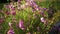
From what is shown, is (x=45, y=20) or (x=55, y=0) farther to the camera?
(x=55, y=0)

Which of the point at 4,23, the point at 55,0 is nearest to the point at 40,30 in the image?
the point at 4,23

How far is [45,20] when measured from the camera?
3594mm

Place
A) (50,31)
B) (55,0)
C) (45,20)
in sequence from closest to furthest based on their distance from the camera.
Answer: (45,20)
(50,31)
(55,0)

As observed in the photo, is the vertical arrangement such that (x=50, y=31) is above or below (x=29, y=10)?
below

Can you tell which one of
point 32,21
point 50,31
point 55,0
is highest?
point 32,21

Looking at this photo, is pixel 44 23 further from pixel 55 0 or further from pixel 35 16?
pixel 55 0

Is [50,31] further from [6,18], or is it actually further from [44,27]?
[6,18]

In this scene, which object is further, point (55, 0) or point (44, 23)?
point (55, 0)

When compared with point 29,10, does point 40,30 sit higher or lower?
lower

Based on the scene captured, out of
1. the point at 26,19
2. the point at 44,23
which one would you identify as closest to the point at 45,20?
the point at 44,23

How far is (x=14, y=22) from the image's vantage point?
3650 mm

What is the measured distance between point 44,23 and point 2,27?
85 cm

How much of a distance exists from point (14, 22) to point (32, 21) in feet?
1.05

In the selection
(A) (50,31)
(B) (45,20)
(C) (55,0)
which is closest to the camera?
(B) (45,20)
